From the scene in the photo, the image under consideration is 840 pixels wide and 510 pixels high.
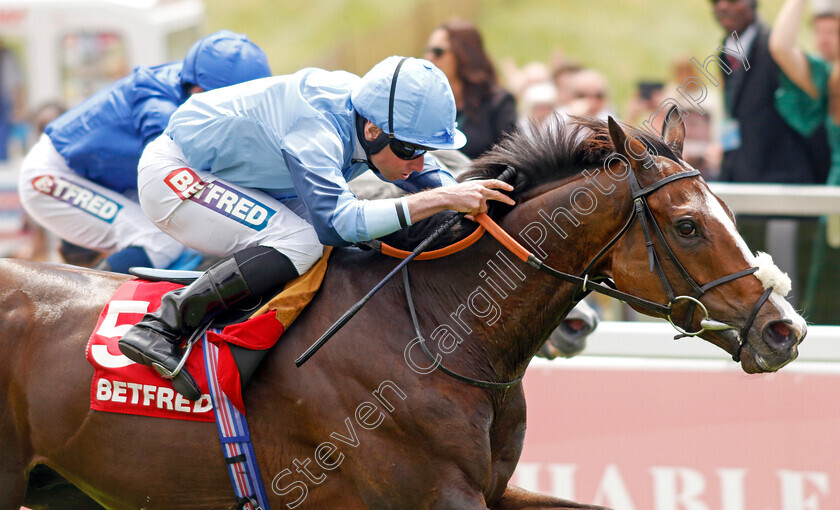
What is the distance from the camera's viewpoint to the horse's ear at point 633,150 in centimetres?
297

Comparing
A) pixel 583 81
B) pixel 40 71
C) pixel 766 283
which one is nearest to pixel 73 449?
pixel 766 283

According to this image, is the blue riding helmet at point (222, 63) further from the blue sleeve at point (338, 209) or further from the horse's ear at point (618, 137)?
the horse's ear at point (618, 137)

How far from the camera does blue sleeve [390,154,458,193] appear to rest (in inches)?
140

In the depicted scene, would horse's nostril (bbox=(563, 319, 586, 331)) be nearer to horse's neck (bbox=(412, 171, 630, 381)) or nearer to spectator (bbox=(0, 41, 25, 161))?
horse's neck (bbox=(412, 171, 630, 381))

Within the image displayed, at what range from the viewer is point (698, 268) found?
288cm

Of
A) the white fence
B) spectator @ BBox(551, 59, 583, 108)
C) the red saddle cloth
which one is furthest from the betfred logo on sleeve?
spectator @ BBox(551, 59, 583, 108)

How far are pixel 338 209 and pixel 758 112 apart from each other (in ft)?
11.9

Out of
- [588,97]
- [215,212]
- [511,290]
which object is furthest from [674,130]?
[588,97]

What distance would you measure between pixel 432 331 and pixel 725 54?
141 inches

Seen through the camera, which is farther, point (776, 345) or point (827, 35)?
point (827, 35)

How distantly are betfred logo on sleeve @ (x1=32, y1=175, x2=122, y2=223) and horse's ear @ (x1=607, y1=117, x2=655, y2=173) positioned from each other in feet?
8.44

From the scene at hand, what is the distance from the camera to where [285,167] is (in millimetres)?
3281

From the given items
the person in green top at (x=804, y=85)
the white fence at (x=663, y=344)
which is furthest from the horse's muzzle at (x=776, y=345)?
the person in green top at (x=804, y=85)

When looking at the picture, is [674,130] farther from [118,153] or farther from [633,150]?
[118,153]
